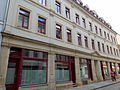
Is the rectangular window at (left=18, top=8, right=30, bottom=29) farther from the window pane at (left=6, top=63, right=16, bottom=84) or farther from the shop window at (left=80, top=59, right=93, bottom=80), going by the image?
the shop window at (left=80, top=59, right=93, bottom=80)

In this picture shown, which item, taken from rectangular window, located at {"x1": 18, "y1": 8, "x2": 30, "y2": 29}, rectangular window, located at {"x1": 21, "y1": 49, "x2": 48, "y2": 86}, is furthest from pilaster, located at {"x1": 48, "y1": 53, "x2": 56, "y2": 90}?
rectangular window, located at {"x1": 18, "y1": 8, "x2": 30, "y2": 29}

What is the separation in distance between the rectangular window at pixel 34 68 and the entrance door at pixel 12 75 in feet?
1.86


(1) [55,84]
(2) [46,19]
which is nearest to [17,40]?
(2) [46,19]

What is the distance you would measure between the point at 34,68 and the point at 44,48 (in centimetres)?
219

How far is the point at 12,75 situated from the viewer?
7.46 meters

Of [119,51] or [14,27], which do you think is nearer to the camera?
[14,27]

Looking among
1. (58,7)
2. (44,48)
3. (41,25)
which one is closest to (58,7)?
(58,7)

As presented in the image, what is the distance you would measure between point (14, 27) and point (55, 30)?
472cm

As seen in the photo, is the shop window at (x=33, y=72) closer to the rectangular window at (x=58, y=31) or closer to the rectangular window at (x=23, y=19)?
the rectangular window at (x=23, y=19)

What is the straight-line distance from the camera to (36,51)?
9234mm

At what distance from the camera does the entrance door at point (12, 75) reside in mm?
7195

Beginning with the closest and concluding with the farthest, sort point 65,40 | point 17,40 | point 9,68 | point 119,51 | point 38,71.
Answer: point 9,68 → point 17,40 → point 38,71 → point 65,40 → point 119,51

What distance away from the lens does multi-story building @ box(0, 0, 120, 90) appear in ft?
25.0

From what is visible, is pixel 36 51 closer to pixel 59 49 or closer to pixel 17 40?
pixel 17 40
